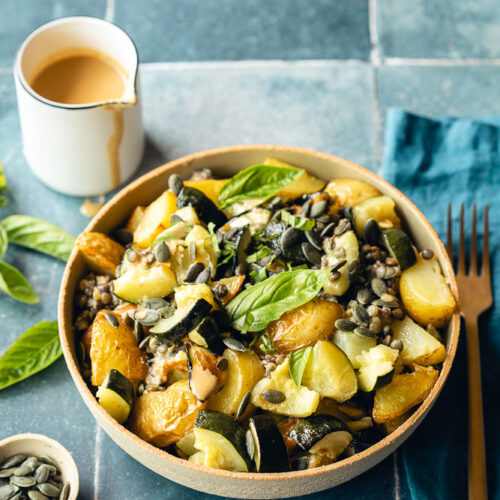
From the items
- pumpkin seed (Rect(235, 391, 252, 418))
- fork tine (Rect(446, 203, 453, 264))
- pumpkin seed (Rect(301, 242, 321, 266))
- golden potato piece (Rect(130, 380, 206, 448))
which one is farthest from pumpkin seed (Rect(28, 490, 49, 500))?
fork tine (Rect(446, 203, 453, 264))

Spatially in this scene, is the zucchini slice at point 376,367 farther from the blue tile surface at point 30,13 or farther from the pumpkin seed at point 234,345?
the blue tile surface at point 30,13

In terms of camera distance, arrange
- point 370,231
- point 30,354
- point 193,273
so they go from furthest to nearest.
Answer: point 30,354 < point 370,231 < point 193,273

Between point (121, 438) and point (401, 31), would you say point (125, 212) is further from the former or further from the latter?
point (401, 31)

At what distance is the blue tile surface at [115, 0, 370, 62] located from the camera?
10.4ft

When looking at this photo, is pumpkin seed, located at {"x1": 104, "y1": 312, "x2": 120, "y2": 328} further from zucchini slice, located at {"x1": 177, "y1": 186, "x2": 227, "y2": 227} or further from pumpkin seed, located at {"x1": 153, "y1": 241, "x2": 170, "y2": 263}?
zucchini slice, located at {"x1": 177, "y1": 186, "x2": 227, "y2": 227}

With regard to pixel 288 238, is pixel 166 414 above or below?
below

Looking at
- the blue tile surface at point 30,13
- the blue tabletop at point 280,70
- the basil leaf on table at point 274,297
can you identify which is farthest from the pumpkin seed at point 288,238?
the blue tile surface at point 30,13

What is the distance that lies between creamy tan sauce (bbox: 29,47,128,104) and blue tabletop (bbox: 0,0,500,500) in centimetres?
35

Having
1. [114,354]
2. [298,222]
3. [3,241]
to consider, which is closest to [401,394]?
[298,222]

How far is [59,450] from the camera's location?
222 centimetres

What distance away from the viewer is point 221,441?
1.86 m

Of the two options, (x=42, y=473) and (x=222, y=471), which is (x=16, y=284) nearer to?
(x=42, y=473)

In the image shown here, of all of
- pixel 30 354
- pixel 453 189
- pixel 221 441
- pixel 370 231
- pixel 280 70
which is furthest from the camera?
pixel 280 70

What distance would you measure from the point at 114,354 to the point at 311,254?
63cm
